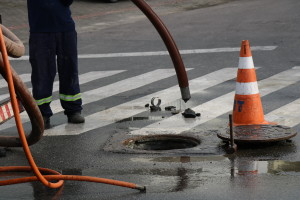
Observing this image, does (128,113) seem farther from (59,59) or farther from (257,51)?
(257,51)

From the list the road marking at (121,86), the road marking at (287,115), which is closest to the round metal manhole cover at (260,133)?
the road marking at (287,115)

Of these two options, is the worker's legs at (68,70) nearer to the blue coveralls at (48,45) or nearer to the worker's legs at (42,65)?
the blue coveralls at (48,45)

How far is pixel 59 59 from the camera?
927 cm

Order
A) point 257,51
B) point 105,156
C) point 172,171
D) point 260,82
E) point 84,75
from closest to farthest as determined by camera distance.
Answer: point 172,171 < point 105,156 < point 260,82 < point 84,75 < point 257,51

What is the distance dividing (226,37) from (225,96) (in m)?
5.65

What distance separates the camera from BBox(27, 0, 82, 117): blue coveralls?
9.12 metres

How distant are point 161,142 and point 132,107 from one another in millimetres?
1960

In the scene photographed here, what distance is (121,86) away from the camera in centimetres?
1166

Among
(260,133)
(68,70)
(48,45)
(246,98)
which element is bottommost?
(260,133)

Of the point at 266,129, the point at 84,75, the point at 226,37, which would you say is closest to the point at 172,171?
the point at 266,129

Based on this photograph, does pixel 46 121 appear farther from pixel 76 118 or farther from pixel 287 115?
pixel 287 115

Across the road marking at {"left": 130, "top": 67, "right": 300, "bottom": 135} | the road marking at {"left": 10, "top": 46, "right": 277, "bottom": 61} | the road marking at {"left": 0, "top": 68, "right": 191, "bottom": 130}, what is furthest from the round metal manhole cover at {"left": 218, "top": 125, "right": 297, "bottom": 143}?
the road marking at {"left": 10, "top": 46, "right": 277, "bottom": 61}

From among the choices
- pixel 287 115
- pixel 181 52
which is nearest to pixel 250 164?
pixel 287 115

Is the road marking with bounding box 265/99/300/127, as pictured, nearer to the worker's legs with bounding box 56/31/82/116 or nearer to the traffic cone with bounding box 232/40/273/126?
the traffic cone with bounding box 232/40/273/126
